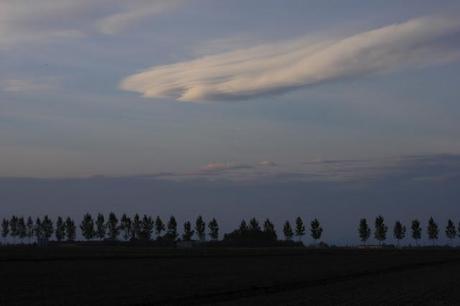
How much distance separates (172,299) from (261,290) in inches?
347

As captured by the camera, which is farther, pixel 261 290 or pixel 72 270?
pixel 72 270

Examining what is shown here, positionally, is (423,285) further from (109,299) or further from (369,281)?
(109,299)

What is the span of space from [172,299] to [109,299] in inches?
119

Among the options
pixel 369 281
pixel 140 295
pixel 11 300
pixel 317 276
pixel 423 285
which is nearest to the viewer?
pixel 11 300

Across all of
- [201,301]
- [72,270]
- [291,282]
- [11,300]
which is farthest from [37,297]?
[72,270]

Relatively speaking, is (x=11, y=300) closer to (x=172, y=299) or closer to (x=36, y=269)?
(x=172, y=299)

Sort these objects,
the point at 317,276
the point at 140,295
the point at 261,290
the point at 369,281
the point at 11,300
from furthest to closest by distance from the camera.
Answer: the point at 317,276 < the point at 369,281 < the point at 261,290 < the point at 140,295 < the point at 11,300

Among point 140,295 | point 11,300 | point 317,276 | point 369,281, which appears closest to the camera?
point 11,300

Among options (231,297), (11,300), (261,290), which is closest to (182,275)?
(261,290)

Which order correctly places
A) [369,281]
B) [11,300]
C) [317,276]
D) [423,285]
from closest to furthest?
[11,300] < [423,285] < [369,281] < [317,276]

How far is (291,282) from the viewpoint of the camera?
49.8 m

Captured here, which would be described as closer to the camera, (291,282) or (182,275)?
(291,282)

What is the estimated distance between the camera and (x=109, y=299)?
34.3 meters

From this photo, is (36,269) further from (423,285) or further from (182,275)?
(423,285)
